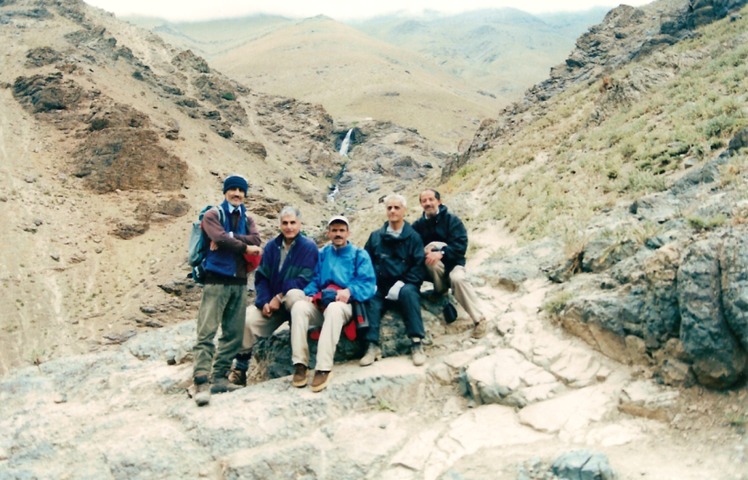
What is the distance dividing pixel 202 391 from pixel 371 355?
6.12 ft

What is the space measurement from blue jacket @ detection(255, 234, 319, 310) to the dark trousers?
0.83 m

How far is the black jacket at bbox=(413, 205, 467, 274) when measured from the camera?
260 inches

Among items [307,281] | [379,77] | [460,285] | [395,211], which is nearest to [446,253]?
[460,285]

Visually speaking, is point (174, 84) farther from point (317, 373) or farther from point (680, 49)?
point (317, 373)

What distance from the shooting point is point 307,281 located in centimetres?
633

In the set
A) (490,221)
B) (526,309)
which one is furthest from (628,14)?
(526,309)

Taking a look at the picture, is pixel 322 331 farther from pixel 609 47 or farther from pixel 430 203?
pixel 609 47

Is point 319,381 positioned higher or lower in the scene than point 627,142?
lower

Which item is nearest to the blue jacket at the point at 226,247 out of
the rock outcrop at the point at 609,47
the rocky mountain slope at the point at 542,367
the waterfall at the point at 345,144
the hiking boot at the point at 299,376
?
the rocky mountain slope at the point at 542,367

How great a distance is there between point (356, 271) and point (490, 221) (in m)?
7.61

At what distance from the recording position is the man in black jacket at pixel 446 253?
6.43m

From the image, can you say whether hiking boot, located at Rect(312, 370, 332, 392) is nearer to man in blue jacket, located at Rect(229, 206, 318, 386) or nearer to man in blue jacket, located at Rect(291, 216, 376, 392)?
man in blue jacket, located at Rect(291, 216, 376, 392)

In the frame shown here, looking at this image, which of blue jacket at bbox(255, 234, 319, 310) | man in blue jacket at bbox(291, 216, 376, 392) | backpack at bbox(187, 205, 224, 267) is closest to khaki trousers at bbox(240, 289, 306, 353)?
blue jacket at bbox(255, 234, 319, 310)

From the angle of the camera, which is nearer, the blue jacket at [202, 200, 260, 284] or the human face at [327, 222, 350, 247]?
the blue jacket at [202, 200, 260, 284]
